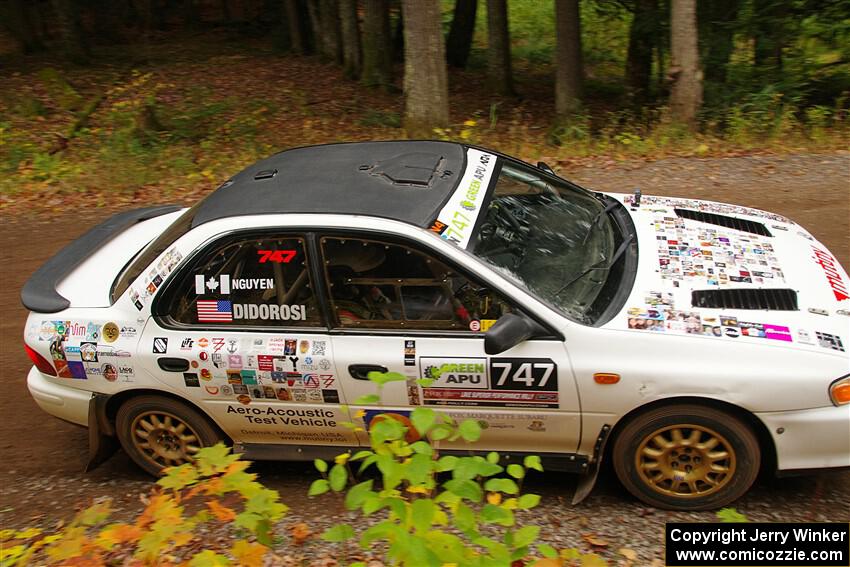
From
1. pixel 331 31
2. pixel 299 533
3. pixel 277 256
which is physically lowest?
pixel 299 533

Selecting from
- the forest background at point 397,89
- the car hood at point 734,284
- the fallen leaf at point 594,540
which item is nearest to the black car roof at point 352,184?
the car hood at point 734,284

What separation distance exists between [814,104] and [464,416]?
11934mm

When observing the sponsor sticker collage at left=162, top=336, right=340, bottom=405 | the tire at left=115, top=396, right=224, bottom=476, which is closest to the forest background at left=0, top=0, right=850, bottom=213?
the tire at left=115, top=396, right=224, bottom=476

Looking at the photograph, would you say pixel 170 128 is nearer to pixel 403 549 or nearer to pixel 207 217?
pixel 207 217

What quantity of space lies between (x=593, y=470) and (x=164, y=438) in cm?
256

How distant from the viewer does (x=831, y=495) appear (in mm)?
4125

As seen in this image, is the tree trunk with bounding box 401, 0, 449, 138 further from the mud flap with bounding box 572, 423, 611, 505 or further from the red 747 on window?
the mud flap with bounding box 572, 423, 611, 505

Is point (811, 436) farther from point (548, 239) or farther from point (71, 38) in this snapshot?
point (71, 38)

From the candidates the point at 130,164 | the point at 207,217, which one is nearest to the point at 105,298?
the point at 207,217

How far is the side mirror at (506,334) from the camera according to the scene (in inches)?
146

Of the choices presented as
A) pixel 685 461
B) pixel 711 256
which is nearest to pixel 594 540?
pixel 685 461

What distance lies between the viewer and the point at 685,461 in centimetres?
391

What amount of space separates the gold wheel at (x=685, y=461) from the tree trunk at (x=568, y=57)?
10826 mm

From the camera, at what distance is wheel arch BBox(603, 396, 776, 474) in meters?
3.77
